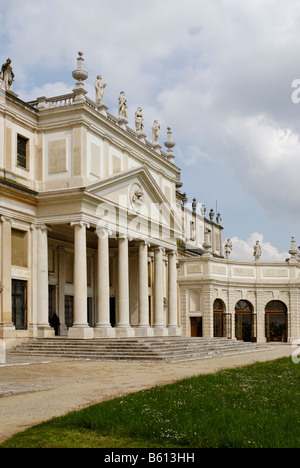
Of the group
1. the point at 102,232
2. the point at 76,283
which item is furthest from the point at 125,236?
the point at 76,283

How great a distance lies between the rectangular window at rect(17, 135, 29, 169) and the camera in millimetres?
34156

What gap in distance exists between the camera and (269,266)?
53.6 metres

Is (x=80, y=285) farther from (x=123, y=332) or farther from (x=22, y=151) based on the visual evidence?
(x=22, y=151)

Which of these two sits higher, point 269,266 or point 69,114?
point 69,114

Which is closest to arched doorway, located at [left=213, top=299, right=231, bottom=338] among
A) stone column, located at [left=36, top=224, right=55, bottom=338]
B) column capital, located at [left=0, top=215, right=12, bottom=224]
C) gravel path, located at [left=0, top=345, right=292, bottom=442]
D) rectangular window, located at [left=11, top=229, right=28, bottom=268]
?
stone column, located at [left=36, top=224, right=55, bottom=338]

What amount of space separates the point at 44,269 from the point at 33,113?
936cm

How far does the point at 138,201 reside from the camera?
130ft

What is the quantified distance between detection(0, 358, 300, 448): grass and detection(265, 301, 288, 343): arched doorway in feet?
128

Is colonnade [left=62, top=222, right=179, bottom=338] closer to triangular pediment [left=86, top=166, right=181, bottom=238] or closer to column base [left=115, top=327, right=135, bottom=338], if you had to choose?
column base [left=115, top=327, right=135, bottom=338]

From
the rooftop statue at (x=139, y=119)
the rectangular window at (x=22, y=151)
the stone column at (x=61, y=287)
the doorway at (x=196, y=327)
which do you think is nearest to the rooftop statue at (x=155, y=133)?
the rooftop statue at (x=139, y=119)

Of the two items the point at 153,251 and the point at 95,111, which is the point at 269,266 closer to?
the point at 153,251

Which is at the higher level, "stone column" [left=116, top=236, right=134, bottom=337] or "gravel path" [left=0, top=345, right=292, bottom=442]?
"stone column" [left=116, top=236, right=134, bottom=337]

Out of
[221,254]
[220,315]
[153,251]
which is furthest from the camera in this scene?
[221,254]

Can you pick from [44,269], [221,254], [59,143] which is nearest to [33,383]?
[44,269]
